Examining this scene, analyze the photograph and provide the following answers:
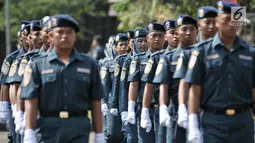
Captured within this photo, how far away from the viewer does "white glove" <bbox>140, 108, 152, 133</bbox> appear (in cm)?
1131

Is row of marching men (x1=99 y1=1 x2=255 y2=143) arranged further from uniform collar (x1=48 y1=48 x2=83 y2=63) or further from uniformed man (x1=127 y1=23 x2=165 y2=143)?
uniform collar (x1=48 y1=48 x2=83 y2=63)

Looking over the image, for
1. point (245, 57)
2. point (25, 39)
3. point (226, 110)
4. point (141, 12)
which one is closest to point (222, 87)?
point (226, 110)

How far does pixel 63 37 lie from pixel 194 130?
162 cm

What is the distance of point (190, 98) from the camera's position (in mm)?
8492

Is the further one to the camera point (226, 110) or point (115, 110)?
point (115, 110)

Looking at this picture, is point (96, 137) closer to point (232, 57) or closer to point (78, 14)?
point (232, 57)

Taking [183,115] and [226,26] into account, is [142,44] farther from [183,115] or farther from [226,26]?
[226,26]

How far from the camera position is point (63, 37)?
8.58m

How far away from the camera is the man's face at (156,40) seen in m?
12.5

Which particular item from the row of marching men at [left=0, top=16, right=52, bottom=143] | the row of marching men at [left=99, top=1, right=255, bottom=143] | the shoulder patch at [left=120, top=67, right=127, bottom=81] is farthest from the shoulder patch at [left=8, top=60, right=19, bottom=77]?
the shoulder patch at [left=120, top=67, right=127, bottom=81]

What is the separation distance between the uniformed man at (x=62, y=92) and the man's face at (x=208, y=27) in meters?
1.55

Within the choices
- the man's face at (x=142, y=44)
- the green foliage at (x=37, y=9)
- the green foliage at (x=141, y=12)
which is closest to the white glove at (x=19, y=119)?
the man's face at (x=142, y=44)

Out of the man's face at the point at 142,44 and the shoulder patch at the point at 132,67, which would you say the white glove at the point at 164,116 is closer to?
the shoulder patch at the point at 132,67

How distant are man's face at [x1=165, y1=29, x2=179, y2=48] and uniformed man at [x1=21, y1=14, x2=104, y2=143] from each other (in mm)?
2705
